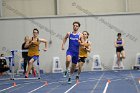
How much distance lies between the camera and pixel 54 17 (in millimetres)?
19969

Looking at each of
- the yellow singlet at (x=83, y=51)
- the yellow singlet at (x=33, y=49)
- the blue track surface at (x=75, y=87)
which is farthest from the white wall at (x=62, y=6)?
the blue track surface at (x=75, y=87)

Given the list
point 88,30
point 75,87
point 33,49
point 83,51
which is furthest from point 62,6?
point 75,87

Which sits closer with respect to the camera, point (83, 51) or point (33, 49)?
point (83, 51)

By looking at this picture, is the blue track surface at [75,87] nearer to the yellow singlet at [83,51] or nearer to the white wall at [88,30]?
the yellow singlet at [83,51]

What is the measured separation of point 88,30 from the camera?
19844mm

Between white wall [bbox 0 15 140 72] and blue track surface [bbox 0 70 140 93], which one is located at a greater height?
white wall [bbox 0 15 140 72]

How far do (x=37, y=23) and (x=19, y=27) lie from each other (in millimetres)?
1076

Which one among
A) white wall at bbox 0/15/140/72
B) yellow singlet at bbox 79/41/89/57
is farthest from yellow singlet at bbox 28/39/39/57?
white wall at bbox 0/15/140/72

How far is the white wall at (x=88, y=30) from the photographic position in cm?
1961

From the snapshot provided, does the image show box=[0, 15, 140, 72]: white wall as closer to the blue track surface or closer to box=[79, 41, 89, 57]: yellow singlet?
box=[79, 41, 89, 57]: yellow singlet

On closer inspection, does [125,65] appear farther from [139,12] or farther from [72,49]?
[72,49]

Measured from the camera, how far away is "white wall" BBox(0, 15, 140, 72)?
19609 mm

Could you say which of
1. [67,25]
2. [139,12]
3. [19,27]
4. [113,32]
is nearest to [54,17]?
[67,25]

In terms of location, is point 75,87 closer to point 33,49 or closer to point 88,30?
point 33,49
